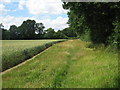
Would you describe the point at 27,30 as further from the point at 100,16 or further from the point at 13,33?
the point at 100,16

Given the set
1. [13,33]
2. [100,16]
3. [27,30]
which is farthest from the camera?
[27,30]

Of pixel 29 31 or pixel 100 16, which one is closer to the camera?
pixel 100 16

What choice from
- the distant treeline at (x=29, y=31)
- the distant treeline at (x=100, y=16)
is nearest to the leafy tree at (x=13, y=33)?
the distant treeline at (x=29, y=31)

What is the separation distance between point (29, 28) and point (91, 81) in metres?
83.0

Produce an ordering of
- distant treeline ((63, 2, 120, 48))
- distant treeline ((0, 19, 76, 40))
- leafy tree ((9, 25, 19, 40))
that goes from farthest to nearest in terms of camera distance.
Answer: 1. distant treeline ((0, 19, 76, 40))
2. leafy tree ((9, 25, 19, 40))
3. distant treeline ((63, 2, 120, 48))

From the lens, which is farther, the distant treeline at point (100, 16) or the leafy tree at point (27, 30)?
the leafy tree at point (27, 30)

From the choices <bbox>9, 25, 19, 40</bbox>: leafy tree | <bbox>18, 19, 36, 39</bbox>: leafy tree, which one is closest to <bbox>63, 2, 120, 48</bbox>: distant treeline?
<bbox>9, 25, 19, 40</bbox>: leafy tree

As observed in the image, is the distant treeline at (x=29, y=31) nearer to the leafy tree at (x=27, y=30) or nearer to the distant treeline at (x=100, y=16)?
the leafy tree at (x=27, y=30)

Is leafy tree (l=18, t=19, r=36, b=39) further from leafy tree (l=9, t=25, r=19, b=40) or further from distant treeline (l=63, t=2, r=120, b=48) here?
distant treeline (l=63, t=2, r=120, b=48)

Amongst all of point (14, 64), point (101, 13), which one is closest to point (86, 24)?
point (101, 13)

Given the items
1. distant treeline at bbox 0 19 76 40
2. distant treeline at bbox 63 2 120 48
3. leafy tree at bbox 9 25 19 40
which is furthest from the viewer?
distant treeline at bbox 0 19 76 40

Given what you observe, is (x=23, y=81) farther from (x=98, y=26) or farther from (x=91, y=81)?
(x=98, y=26)

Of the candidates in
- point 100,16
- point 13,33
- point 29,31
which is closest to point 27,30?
point 29,31

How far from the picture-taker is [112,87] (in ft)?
16.2
